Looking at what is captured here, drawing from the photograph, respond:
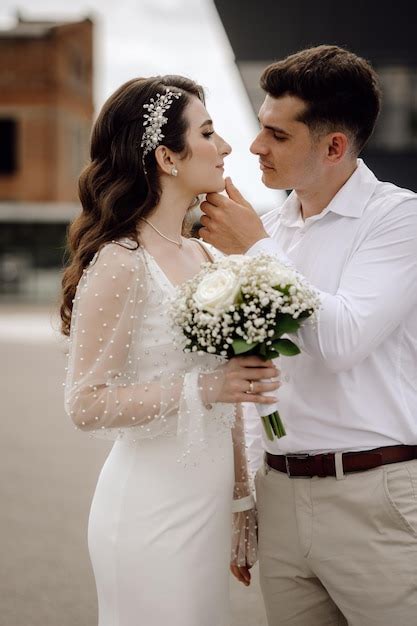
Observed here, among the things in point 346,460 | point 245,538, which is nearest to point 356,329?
point 346,460

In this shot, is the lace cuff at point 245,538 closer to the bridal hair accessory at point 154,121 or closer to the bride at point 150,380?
the bride at point 150,380

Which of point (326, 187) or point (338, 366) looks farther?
point (326, 187)

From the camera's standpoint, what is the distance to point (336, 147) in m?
2.99

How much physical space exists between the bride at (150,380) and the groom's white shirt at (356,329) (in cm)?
26

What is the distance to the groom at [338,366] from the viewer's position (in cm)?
276

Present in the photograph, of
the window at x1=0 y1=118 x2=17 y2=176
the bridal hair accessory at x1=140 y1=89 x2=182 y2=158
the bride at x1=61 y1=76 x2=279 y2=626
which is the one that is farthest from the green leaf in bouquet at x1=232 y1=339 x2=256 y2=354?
the window at x1=0 y1=118 x2=17 y2=176

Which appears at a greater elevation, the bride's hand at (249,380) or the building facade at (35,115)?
the building facade at (35,115)

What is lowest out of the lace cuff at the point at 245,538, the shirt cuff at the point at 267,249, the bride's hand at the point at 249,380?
the lace cuff at the point at 245,538

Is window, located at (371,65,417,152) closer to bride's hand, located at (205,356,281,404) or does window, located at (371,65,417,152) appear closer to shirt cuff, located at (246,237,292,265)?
shirt cuff, located at (246,237,292,265)

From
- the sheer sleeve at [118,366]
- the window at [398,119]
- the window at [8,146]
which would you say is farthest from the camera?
the window at [8,146]

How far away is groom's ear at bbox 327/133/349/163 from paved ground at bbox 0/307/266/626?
3.18m

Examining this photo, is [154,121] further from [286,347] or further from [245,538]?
[245,538]

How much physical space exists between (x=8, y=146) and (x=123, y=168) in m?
30.3

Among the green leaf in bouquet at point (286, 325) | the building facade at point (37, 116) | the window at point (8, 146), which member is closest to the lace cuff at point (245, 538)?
the green leaf in bouquet at point (286, 325)
